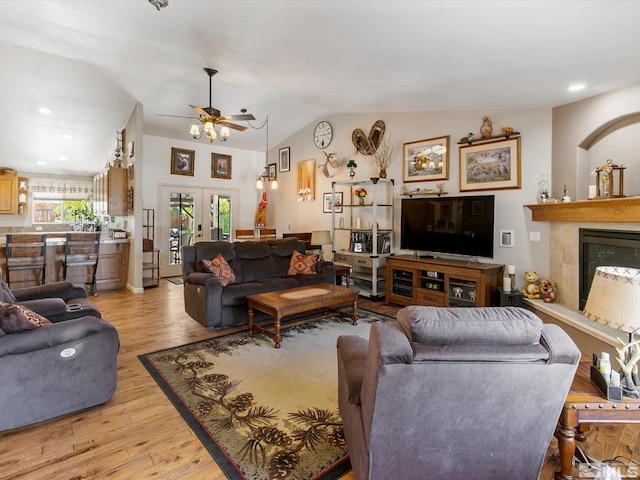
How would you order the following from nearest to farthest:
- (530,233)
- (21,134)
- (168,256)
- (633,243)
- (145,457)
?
1. (145,457)
2. (633,243)
3. (530,233)
4. (21,134)
5. (168,256)

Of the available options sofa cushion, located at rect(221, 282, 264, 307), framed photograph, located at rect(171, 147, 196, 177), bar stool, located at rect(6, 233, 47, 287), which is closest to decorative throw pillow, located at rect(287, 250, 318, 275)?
sofa cushion, located at rect(221, 282, 264, 307)

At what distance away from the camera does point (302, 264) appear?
5.03 m

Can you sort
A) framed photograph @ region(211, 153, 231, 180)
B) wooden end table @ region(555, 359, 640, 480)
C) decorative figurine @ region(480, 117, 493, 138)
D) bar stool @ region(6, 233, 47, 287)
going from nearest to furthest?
wooden end table @ region(555, 359, 640, 480)
decorative figurine @ region(480, 117, 493, 138)
bar stool @ region(6, 233, 47, 287)
framed photograph @ region(211, 153, 231, 180)

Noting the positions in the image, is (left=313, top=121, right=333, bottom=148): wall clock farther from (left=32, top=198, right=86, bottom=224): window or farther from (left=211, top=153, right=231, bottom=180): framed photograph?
(left=32, top=198, right=86, bottom=224): window

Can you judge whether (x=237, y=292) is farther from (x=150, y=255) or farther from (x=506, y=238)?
(x=150, y=255)

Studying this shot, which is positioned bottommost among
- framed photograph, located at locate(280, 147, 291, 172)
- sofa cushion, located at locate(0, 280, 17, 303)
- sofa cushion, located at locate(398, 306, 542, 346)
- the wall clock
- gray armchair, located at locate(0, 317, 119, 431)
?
gray armchair, located at locate(0, 317, 119, 431)

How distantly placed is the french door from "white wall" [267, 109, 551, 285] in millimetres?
1841

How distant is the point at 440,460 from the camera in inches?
56.2

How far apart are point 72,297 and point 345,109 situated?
4.73 meters

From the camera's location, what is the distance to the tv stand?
4.39 metres

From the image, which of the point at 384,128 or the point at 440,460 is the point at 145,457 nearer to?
the point at 440,460

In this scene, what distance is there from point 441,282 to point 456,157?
1820 millimetres

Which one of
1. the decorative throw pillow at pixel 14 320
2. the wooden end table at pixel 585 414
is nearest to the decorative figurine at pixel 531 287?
the wooden end table at pixel 585 414

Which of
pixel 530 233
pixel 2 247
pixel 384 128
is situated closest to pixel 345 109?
pixel 384 128
